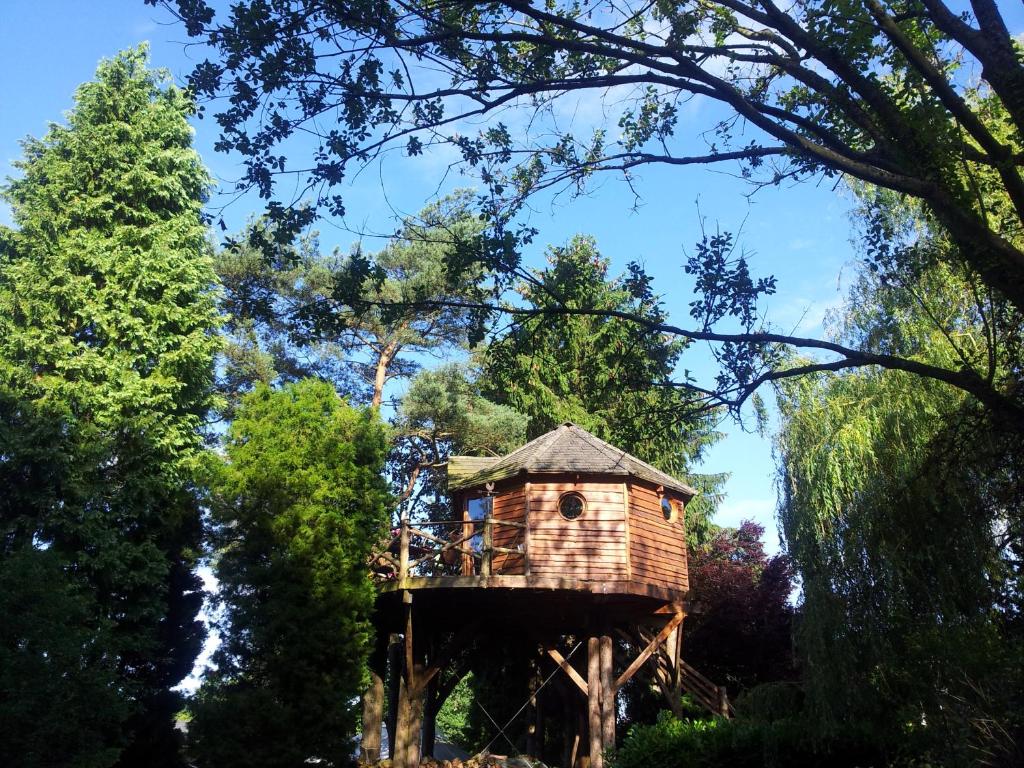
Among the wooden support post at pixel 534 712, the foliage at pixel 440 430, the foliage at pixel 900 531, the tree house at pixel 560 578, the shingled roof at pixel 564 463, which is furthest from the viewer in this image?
the foliage at pixel 440 430

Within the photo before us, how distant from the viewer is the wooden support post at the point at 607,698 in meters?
15.2

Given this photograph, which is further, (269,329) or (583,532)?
(269,329)

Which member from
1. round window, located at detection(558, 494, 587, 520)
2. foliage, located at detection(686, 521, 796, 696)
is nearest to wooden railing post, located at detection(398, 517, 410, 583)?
round window, located at detection(558, 494, 587, 520)

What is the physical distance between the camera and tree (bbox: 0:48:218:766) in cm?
1366

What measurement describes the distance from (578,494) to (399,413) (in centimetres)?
1181

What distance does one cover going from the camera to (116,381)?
15.1 meters

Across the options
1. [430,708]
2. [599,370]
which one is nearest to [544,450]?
[430,708]

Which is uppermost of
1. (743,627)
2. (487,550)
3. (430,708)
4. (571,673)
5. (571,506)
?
(571,506)

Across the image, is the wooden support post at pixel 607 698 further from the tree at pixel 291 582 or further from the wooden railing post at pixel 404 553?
the tree at pixel 291 582

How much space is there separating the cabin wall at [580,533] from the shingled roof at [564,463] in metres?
0.33

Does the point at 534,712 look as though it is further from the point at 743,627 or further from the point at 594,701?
the point at 594,701

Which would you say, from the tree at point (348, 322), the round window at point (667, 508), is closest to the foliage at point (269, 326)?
the tree at point (348, 322)

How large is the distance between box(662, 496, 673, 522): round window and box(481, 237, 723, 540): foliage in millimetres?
1266

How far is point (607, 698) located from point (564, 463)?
4429 millimetres
